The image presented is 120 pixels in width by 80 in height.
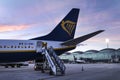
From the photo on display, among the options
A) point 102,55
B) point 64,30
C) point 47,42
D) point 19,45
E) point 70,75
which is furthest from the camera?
point 102,55

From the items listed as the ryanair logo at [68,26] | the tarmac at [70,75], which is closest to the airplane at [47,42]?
the ryanair logo at [68,26]

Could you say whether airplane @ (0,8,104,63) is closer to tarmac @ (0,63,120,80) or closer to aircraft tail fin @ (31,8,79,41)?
aircraft tail fin @ (31,8,79,41)

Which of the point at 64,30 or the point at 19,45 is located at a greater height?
the point at 64,30

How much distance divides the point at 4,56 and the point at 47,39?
26.3 ft

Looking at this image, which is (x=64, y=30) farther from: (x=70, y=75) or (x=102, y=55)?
(x=102, y=55)

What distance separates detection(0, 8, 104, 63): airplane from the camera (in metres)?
34.5

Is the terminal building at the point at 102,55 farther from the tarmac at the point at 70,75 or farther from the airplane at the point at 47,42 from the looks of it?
the tarmac at the point at 70,75

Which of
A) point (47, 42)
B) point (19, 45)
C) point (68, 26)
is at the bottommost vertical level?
point (19, 45)

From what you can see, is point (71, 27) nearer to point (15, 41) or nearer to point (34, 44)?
point (34, 44)

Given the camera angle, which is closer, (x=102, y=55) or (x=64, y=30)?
(x=64, y=30)

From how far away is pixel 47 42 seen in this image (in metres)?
36.2

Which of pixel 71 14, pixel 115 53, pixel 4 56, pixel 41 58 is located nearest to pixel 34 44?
pixel 41 58

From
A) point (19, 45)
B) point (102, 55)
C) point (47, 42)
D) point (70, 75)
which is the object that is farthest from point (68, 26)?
point (102, 55)

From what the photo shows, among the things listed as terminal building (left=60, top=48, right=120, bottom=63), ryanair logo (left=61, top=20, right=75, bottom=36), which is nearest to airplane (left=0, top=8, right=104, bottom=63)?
ryanair logo (left=61, top=20, right=75, bottom=36)
